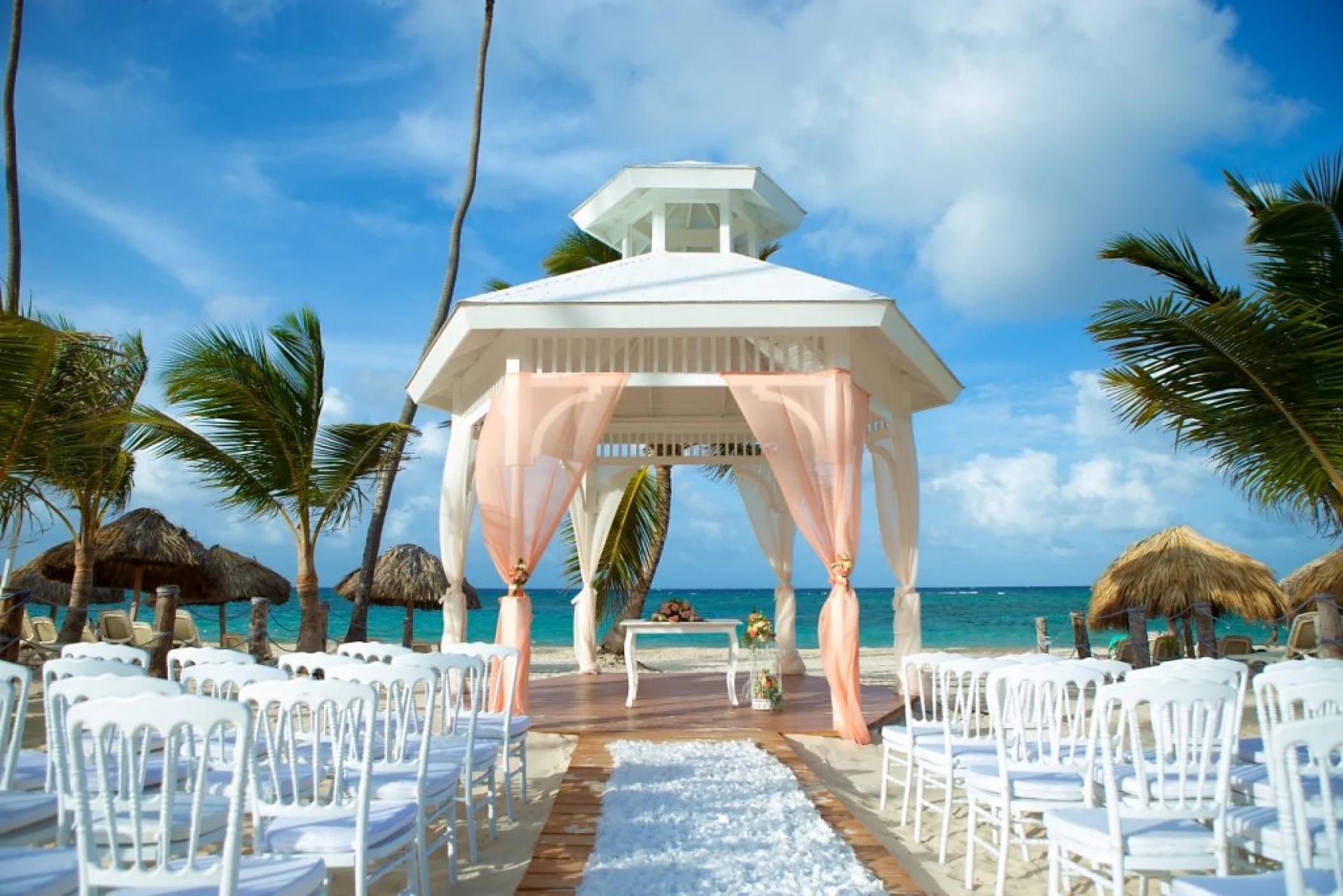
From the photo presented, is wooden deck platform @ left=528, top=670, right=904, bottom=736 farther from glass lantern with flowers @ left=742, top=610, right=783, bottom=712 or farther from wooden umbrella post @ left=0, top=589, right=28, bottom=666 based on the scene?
wooden umbrella post @ left=0, top=589, right=28, bottom=666

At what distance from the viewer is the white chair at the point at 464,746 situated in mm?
3926

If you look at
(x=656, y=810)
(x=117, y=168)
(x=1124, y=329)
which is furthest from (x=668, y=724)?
(x=117, y=168)

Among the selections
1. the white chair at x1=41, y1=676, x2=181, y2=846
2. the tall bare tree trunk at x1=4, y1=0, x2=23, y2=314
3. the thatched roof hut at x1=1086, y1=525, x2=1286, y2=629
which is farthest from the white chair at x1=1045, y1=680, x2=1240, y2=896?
the tall bare tree trunk at x1=4, y1=0, x2=23, y2=314

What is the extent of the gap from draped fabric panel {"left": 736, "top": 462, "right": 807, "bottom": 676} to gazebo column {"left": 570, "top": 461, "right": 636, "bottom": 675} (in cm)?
151

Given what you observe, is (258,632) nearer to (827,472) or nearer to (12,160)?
(827,472)

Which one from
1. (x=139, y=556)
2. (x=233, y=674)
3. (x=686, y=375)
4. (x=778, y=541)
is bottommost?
(x=233, y=674)

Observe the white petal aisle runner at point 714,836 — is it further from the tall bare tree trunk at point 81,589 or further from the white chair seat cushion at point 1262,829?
the tall bare tree trunk at point 81,589

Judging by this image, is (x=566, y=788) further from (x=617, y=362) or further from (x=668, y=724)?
(x=617, y=362)

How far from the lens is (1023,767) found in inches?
158

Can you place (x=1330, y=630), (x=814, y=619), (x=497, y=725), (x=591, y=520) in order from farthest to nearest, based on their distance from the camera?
(x=814, y=619) → (x=591, y=520) → (x=1330, y=630) → (x=497, y=725)

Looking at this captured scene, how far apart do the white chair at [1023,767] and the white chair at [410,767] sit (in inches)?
86.4

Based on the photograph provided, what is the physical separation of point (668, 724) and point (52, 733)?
16.7 feet

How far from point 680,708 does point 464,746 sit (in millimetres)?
Result: 4078

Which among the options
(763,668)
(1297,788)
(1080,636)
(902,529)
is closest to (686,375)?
(902,529)
